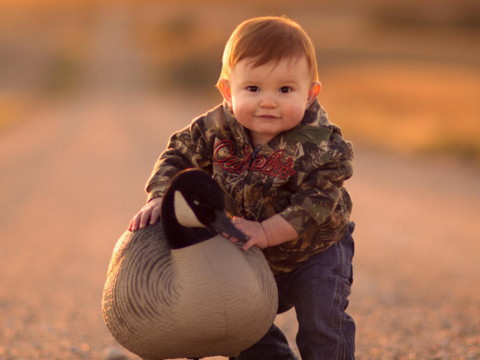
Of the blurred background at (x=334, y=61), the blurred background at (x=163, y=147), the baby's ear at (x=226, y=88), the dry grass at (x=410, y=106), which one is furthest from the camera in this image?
the blurred background at (x=334, y=61)

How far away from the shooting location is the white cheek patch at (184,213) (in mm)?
2557

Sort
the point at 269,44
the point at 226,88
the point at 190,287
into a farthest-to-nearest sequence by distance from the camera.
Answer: the point at 226,88, the point at 269,44, the point at 190,287

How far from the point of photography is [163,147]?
591 inches

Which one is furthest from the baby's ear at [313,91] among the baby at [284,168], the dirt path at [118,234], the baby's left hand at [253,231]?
the dirt path at [118,234]

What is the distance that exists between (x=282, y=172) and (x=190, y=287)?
0.66m

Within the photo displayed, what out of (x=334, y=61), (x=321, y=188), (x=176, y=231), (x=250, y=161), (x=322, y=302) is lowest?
(x=322, y=302)

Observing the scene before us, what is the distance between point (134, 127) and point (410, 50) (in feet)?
74.7

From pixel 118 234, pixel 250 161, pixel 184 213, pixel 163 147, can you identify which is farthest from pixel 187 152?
pixel 163 147

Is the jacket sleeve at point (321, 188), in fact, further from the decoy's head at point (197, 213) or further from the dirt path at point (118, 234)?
the dirt path at point (118, 234)

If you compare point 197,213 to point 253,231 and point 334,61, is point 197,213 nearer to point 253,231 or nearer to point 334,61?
point 253,231

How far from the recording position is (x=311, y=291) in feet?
9.71

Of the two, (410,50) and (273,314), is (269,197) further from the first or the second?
(410,50)

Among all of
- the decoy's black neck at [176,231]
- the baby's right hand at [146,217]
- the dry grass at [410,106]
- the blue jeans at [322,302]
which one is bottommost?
the blue jeans at [322,302]

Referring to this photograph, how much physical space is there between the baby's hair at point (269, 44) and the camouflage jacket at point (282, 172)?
27 centimetres
